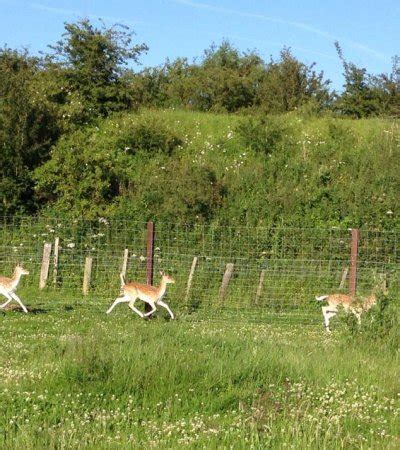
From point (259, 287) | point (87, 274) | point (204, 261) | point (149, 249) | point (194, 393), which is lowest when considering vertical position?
point (194, 393)

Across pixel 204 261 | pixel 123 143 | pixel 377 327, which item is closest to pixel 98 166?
pixel 123 143

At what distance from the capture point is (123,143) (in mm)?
27781

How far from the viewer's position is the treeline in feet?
80.7

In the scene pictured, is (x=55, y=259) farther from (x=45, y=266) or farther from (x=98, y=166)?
(x=98, y=166)

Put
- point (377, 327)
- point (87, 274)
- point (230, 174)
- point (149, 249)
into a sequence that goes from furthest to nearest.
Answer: point (230, 174) < point (87, 274) < point (149, 249) < point (377, 327)

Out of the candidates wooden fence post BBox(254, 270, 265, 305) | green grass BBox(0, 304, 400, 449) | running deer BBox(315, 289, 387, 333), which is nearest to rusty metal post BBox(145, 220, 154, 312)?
wooden fence post BBox(254, 270, 265, 305)

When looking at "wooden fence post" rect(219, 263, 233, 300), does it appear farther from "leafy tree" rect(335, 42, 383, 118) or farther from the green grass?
"leafy tree" rect(335, 42, 383, 118)

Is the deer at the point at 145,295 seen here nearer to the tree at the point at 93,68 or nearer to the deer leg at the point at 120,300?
the deer leg at the point at 120,300

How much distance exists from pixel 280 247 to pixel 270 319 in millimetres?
4229

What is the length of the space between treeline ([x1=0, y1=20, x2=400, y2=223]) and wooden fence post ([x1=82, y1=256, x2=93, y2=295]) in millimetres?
4471

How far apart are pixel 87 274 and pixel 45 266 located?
1513mm

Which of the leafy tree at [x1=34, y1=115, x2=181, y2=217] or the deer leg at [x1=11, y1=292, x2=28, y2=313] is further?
the leafy tree at [x1=34, y1=115, x2=181, y2=217]

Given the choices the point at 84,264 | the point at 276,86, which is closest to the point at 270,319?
the point at 84,264

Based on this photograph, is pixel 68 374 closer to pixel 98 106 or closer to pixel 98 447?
pixel 98 447
